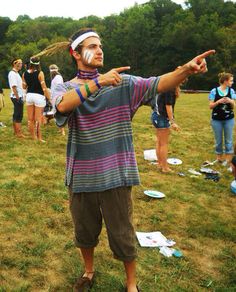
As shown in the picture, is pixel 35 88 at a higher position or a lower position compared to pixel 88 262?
higher

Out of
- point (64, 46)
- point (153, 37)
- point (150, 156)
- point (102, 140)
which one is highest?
point (153, 37)

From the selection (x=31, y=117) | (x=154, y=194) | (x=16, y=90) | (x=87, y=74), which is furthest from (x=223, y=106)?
(x=87, y=74)

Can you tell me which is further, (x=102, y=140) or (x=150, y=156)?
(x=150, y=156)

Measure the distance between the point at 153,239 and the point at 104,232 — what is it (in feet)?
2.03

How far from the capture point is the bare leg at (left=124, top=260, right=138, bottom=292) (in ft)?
10.3

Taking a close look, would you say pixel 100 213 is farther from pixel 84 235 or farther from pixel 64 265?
pixel 64 265

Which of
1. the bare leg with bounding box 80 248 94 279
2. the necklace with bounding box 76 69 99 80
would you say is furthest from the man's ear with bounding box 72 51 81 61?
the bare leg with bounding box 80 248 94 279

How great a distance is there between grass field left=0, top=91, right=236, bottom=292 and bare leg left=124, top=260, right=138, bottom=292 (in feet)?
0.77

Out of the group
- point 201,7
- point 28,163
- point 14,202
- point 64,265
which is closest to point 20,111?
point 28,163

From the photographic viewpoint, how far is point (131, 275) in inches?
125

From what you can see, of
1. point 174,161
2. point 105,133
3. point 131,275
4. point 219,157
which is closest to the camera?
point 105,133

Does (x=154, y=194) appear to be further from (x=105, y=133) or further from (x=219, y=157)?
(x=105, y=133)

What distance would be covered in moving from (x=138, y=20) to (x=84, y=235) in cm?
7242

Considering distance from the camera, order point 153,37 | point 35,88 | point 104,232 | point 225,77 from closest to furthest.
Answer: point 104,232 → point 225,77 → point 35,88 → point 153,37
